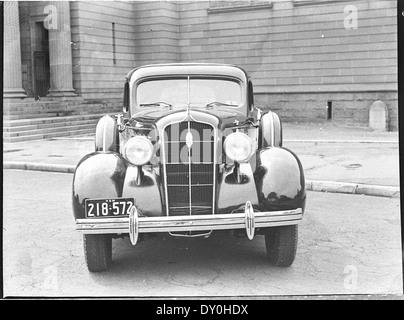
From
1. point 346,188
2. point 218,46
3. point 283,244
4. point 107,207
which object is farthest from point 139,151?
point 346,188

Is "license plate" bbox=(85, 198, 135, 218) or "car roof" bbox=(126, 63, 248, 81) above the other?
"car roof" bbox=(126, 63, 248, 81)

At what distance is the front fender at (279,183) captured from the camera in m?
4.02

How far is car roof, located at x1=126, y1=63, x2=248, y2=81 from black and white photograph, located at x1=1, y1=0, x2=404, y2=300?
1 cm

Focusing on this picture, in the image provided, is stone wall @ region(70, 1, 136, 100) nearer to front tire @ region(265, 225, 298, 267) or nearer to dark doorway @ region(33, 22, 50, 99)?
dark doorway @ region(33, 22, 50, 99)

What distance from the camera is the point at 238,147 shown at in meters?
4.03

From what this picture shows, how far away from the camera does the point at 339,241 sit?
4879mm

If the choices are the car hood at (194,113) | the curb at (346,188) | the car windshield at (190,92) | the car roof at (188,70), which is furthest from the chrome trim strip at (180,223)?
the curb at (346,188)

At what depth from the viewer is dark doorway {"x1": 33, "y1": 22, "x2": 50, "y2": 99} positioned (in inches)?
262

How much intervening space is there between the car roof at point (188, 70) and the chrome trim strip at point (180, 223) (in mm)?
1713

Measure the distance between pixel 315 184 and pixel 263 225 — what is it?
3586 millimetres

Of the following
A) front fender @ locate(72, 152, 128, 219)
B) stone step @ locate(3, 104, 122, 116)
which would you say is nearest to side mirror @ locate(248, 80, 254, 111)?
stone step @ locate(3, 104, 122, 116)

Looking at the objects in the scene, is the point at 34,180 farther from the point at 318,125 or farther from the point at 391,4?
the point at 391,4

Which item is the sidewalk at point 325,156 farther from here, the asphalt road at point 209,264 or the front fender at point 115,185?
the front fender at point 115,185
